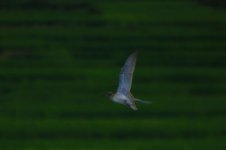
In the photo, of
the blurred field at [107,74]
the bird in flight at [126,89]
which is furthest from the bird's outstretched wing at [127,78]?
the blurred field at [107,74]

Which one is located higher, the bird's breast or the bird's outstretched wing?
the bird's outstretched wing

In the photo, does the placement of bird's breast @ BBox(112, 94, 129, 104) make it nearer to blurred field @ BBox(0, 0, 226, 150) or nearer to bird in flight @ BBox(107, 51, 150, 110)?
bird in flight @ BBox(107, 51, 150, 110)

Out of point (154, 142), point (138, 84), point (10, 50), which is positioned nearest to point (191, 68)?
point (138, 84)

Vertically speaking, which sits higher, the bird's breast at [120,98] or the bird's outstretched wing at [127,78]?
the bird's outstretched wing at [127,78]

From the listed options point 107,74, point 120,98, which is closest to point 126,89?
point 120,98

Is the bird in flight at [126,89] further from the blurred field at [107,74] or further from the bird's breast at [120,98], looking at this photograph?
Answer: the blurred field at [107,74]

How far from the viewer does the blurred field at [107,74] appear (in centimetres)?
1341

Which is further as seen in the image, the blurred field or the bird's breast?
the blurred field

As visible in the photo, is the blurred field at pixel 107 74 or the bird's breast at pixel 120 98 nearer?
the bird's breast at pixel 120 98

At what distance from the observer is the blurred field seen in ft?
44.0

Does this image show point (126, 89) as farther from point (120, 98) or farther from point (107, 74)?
point (107, 74)

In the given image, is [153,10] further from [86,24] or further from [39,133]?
[39,133]

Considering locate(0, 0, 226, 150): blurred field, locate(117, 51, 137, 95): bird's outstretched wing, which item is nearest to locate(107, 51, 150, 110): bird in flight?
locate(117, 51, 137, 95): bird's outstretched wing

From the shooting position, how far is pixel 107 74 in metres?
18.0
